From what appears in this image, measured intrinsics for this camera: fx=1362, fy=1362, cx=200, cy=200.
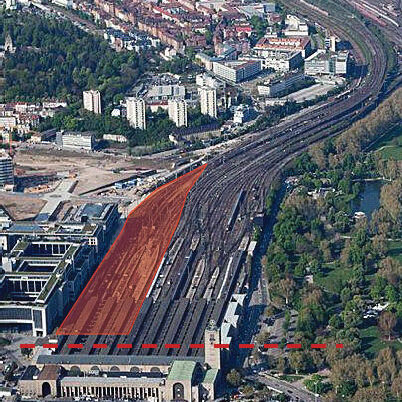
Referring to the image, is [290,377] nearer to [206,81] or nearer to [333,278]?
[333,278]

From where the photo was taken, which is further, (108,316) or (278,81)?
(278,81)

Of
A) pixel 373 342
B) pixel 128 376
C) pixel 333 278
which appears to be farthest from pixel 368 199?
pixel 128 376

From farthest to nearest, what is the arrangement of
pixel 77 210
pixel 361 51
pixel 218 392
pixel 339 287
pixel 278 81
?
pixel 361 51
pixel 278 81
pixel 77 210
pixel 339 287
pixel 218 392

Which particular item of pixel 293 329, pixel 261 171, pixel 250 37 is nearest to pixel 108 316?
pixel 293 329

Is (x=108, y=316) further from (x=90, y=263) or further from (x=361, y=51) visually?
(x=361, y=51)

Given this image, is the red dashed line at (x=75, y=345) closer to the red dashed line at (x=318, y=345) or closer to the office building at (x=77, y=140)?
the red dashed line at (x=318, y=345)

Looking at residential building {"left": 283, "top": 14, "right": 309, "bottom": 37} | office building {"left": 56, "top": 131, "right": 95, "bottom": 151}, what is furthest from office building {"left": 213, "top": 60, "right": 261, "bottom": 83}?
office building {"left": 56, "top": 131, "right": 95, "bottom": 151}

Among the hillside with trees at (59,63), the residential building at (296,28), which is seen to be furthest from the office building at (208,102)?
the residential building at (296,28)
